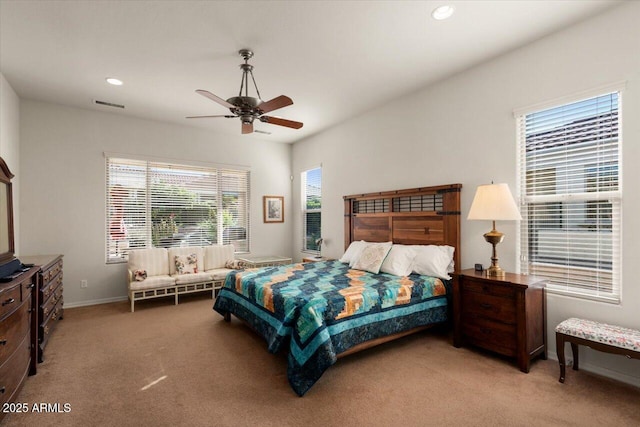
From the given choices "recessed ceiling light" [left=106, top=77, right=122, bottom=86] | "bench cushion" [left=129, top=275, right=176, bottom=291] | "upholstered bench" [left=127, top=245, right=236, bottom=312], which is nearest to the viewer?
"recessed ceiling light" [left=106, top=77, right=122, bottom=86]

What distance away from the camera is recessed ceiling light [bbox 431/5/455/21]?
2.58 meters

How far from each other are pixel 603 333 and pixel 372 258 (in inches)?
90.1

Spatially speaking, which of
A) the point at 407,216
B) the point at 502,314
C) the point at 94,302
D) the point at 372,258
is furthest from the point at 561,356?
the point at 94,302

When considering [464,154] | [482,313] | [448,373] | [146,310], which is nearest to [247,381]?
[448,373]

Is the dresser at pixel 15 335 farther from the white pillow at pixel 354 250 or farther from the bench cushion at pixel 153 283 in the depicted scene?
the white pillow at pixel 354 250

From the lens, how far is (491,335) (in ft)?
9.62

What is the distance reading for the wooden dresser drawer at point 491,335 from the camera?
2.79 m

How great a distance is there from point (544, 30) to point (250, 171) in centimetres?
510

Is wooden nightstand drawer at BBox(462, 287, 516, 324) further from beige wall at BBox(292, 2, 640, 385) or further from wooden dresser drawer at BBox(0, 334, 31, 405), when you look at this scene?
wooden dresser drawer at BBox(0, 334, 31, 405)

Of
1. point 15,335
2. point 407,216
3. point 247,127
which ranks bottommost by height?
point 15,335

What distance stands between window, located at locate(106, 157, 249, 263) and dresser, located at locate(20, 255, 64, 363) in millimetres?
1324

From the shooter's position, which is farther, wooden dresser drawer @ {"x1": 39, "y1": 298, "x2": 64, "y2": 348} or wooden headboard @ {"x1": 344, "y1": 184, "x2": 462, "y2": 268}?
wooden headboard @ {"x1": 344, "y1": 184, "x2": 462, "y2": 268}

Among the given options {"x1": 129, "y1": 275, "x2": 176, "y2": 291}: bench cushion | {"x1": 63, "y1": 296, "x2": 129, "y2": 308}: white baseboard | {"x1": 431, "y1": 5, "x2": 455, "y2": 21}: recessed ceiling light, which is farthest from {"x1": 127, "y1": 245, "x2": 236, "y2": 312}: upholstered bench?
{"x1": 431, "y1": 5, "x2": 455, "y2": 21}: recessed ceiling light

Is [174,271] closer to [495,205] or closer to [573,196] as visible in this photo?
[495,205]
